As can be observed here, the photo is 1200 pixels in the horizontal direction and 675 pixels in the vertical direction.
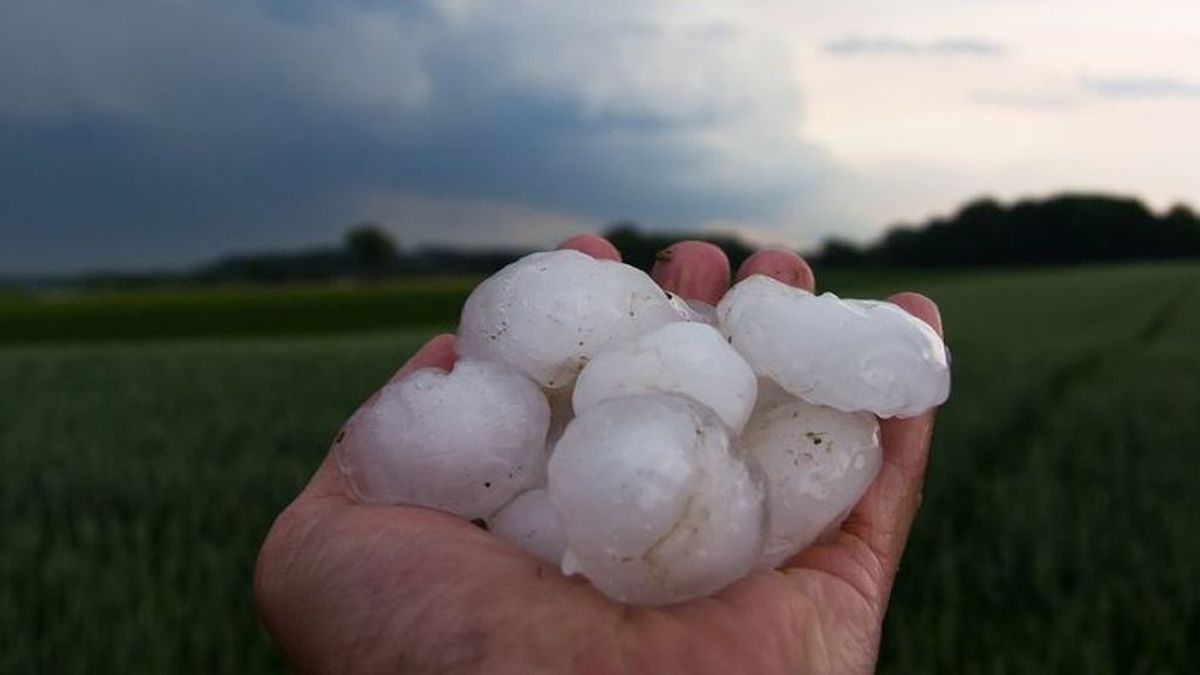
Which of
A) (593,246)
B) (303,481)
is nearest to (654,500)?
(593,246)

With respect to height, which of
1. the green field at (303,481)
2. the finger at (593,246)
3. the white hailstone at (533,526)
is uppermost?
the finger at (593,246)

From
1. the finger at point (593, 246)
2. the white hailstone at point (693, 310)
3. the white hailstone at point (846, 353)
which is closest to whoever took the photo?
the white hailstone at point (846, 353)

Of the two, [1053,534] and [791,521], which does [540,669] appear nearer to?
[791,521]

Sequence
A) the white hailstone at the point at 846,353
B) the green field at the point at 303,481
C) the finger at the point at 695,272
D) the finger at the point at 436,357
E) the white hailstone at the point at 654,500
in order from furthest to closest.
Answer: the green field at the point at 303,481 < the finger at the point at 695,272 < the finger at the point at 436,357 < the white hailstone at the point at 846,353 < the white hailstone at the point at 654,500

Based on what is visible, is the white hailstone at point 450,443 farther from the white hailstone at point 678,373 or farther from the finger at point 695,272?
the finger at point 695,272

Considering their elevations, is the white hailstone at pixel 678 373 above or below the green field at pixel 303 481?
above

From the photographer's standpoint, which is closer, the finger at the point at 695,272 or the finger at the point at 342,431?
the finger at the point at 342,431

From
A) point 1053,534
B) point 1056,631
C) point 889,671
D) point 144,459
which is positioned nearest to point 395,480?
point 889,671

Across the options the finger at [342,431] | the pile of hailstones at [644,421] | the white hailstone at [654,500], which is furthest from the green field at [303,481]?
the white hailstone at [654,500]
